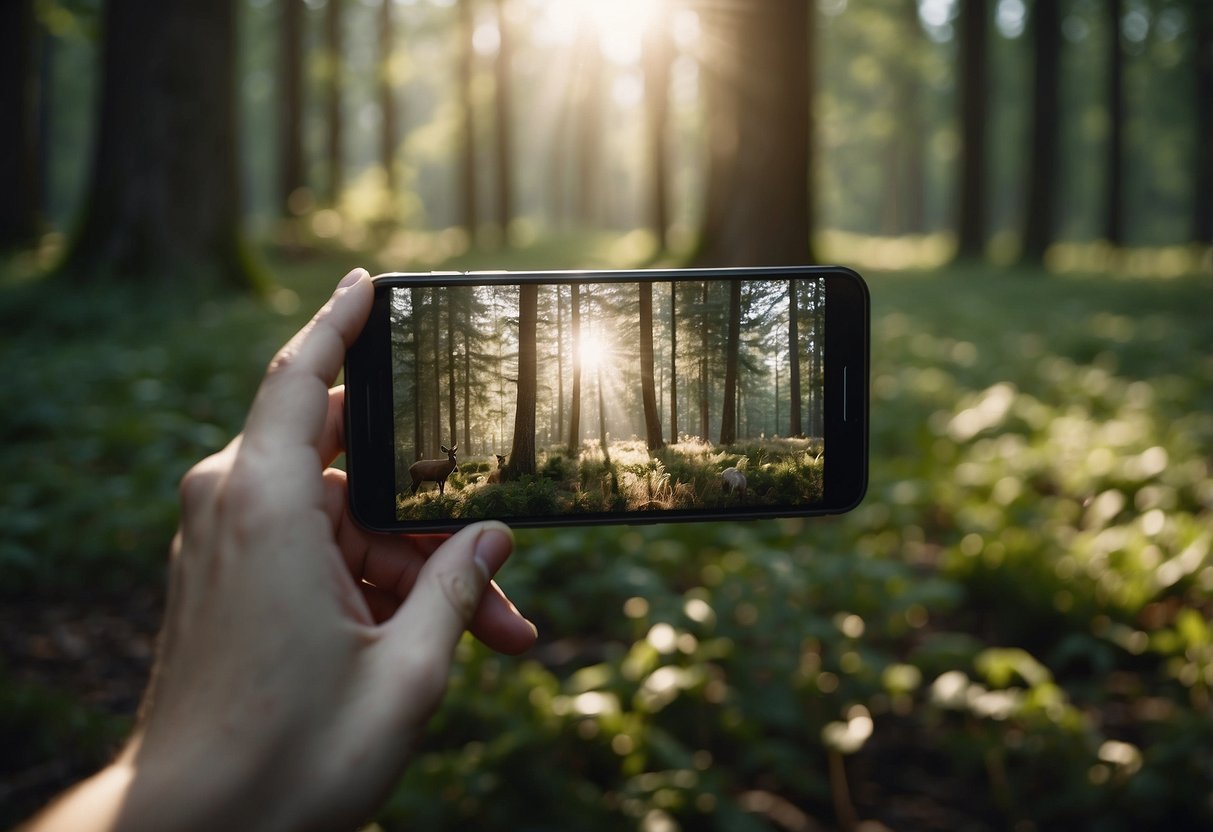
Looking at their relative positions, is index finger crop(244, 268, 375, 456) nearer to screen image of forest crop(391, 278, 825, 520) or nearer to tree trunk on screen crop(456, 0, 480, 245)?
screen image of forest crop(391, 278, 825, 520)

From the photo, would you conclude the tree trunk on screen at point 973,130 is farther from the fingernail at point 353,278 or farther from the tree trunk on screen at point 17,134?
the fingernail at point 353,278

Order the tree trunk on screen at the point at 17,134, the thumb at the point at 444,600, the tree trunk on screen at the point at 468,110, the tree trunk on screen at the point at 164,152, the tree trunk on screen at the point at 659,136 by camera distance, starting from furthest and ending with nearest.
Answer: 1. the tree trunk on screen at the point at 468,110
2. the tree trunk on screen at the point at 659,136
3. the tree trunk on screen at the point at 17,134
4. the tree trunk on screen at the point at 164,152
5. the thumb at the point at 444,600

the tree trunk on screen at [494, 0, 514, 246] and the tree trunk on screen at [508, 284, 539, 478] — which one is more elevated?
the tree trunk on screen at [494, 0, 514, 246]

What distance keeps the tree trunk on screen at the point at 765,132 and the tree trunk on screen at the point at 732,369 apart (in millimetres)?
5301

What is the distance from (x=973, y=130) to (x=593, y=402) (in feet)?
71.5

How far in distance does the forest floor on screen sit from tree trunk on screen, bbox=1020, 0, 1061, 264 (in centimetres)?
2092

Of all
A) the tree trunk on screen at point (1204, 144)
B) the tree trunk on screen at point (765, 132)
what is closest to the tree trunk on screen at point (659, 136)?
the tree trunk on screen at point (765, 132)

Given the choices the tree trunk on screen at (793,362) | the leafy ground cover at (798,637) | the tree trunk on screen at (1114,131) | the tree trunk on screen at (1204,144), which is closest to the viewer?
the tree trunk on screen at (793,362)

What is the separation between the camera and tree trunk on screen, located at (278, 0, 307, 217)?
20.3 meters

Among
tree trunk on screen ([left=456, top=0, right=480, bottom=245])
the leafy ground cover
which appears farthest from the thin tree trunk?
the leafy ground cover

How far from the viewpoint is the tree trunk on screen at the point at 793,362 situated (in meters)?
1.71

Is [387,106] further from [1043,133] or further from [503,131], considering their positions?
[1043,133]

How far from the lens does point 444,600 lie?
1376mm

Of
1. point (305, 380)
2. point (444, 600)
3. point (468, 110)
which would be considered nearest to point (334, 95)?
point (468, 110)
